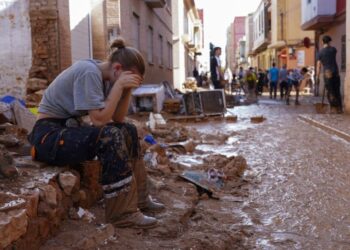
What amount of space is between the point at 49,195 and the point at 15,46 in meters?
7.15

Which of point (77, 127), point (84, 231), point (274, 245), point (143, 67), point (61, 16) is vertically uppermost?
point (61, 16)

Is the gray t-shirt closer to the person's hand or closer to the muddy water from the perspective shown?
the person's hand

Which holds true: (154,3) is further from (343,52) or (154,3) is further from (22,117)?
(22,117)

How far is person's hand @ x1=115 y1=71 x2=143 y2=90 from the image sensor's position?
3.06 meters

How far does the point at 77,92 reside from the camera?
302 centimetres

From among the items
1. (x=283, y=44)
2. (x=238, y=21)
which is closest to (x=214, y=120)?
(x=283, y=44)

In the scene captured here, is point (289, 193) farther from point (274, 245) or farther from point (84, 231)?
point (84, 231)

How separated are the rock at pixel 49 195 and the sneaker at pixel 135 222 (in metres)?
0.43

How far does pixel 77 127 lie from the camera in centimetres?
318

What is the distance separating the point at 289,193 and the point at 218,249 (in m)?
1.81

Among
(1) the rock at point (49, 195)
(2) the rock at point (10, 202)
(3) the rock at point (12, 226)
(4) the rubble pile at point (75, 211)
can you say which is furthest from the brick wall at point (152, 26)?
(3) the rock at point (12, 226)

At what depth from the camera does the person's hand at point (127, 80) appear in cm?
306

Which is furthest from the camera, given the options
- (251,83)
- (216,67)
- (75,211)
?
(251,83)

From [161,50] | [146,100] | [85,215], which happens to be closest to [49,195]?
[85,215]
